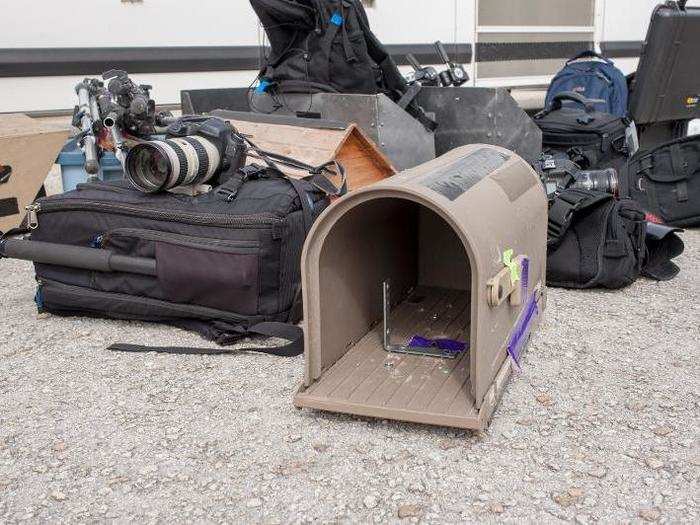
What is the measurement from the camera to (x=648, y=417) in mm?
2332

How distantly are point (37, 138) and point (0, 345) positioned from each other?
5.91ft

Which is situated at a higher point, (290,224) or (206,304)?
(290,224)

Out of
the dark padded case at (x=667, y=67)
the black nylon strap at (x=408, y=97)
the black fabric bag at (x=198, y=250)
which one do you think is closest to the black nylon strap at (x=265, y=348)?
the black fabric bag at (x=198, y=250)

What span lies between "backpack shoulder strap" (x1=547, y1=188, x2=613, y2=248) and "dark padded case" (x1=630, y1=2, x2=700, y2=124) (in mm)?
3537

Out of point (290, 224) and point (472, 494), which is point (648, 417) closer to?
point (472, 494)

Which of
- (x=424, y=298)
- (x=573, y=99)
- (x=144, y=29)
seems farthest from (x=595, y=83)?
(x=424, y=298)

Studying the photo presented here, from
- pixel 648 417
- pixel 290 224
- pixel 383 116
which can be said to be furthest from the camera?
pixel 383 116

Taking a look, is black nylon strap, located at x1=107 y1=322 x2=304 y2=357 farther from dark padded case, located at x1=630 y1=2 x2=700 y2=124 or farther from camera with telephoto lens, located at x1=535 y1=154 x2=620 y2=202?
dark padded case, located at x1=630 y1=2 x2=700 y2=124

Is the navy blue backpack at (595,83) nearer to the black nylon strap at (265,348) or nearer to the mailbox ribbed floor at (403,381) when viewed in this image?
the mailbox ribbed floor at (403,381)

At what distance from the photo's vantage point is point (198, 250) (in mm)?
2926

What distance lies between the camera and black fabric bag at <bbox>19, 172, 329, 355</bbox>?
2.90 meters

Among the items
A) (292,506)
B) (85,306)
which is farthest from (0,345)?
(292,506)

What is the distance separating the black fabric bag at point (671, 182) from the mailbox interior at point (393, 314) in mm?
2198

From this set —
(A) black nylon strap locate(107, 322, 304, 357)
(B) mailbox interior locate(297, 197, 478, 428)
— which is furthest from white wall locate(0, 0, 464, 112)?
(B) mailbox interior locate(297, 197, 478, 428)
